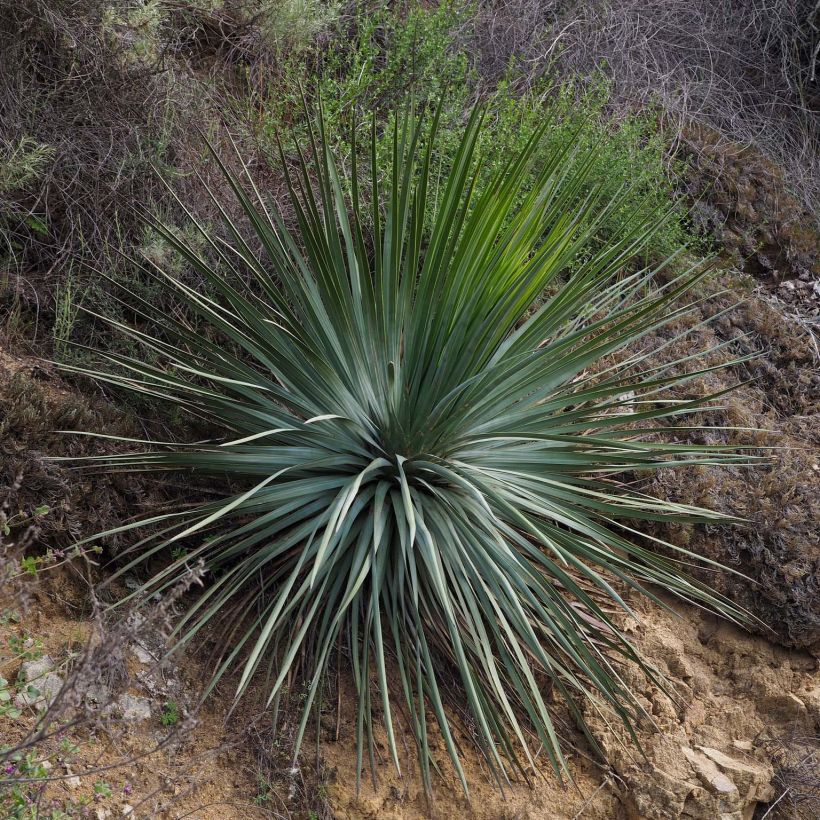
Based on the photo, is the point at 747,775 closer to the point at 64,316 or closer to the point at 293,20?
the point at 64,316

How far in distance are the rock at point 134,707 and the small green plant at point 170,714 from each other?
45 millimetres

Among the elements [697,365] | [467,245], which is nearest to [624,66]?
[697,365]

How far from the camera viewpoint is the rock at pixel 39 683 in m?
2.17

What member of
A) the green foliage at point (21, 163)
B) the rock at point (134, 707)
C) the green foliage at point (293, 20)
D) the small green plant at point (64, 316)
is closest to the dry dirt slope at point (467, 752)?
the rock at point (134, 707)

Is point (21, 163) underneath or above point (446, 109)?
underneath

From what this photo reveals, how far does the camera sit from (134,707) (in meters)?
2.35

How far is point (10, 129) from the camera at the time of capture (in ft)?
10.8

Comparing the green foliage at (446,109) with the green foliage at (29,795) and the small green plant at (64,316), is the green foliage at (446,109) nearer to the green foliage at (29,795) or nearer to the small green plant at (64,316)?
the small green plant at (64,316)

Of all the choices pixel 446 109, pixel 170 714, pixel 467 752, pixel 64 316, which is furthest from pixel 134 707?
pixel 446 109

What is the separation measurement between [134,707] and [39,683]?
0.90ft

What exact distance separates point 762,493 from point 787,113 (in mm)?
3933

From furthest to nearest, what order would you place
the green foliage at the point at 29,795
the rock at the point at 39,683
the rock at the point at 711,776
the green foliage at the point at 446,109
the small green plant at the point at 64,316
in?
the green foliage at the point at 446,109, the small green plant at the point at 64,316, the rock at the point at 711,776, the rock at the point at 39,683, the green foliage at the point at 29,795

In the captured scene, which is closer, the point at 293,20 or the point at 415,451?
the point at 415,451

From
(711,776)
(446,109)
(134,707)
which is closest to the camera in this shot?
(134,707)
